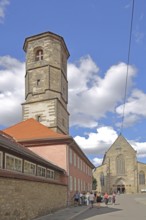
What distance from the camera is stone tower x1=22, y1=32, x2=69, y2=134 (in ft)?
153

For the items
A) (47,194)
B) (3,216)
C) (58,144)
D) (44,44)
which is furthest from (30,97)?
(3,216)

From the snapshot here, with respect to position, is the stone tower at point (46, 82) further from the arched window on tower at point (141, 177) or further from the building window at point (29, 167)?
the arched window on tower at point (141, 177)

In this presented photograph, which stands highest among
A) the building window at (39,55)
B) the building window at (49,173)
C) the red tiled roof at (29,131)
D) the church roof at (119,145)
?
the building window at (39,55)

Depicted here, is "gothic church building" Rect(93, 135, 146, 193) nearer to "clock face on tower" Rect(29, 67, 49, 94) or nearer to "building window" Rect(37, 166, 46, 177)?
"clock face on tower" Rect(29, 67, 49, 94)

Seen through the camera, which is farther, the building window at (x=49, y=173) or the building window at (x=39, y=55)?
the building window at (x=39, y=55)

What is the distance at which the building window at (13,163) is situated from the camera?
17.0 metres

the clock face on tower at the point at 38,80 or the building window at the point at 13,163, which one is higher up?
the clock face on tower at the point at 38,80

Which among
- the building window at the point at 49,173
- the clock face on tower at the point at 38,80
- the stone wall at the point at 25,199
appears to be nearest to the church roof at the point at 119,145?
the clock face on tower at the point at 38,80

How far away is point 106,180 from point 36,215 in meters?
83.9

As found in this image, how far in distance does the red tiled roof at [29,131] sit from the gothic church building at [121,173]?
2377 inches

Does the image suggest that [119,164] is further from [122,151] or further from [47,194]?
[47,194]

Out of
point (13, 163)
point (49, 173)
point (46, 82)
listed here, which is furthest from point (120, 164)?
point (13, 163)

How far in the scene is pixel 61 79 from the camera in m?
49.5

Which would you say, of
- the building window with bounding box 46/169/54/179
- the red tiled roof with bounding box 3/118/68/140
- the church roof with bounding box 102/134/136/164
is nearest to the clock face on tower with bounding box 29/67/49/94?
the red tiled roof with bounding box 3/118/68/140
